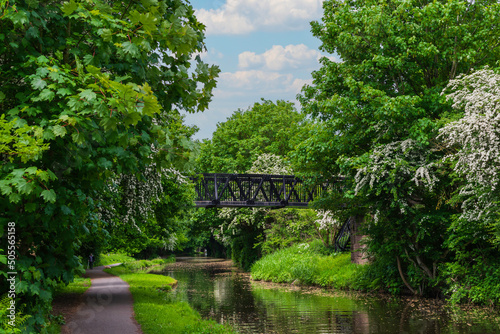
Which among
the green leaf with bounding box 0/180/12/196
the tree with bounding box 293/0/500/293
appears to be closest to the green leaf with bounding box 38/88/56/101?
the green leaf with bounding box 0/180/12/196

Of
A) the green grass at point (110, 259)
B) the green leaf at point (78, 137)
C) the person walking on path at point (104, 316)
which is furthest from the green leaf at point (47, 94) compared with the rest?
the green grass at point (110, 259)

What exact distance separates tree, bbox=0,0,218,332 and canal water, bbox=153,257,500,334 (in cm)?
904

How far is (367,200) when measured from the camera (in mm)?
21156

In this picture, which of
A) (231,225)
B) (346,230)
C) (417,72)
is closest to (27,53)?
(417,72)

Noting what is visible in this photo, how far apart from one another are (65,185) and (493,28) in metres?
19.0

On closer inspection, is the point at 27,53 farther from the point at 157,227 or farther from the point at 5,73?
the point at 157,227

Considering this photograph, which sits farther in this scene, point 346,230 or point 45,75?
point 346,230

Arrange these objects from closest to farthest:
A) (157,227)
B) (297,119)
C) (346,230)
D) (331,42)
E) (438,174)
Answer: (438,174) → (331,42) → (157,227) → (346,230) → (297,119)

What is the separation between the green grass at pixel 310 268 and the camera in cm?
2623

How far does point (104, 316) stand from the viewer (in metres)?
15.0

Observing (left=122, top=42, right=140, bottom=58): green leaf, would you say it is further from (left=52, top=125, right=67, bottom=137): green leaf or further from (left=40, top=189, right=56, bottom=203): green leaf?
(left=40, top=189, right=56, bottom=203): green leaf

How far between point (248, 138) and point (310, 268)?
2882cm

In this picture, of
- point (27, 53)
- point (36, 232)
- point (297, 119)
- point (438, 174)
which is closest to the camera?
point (27, 53)

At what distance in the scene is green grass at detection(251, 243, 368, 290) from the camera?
1033 inches
